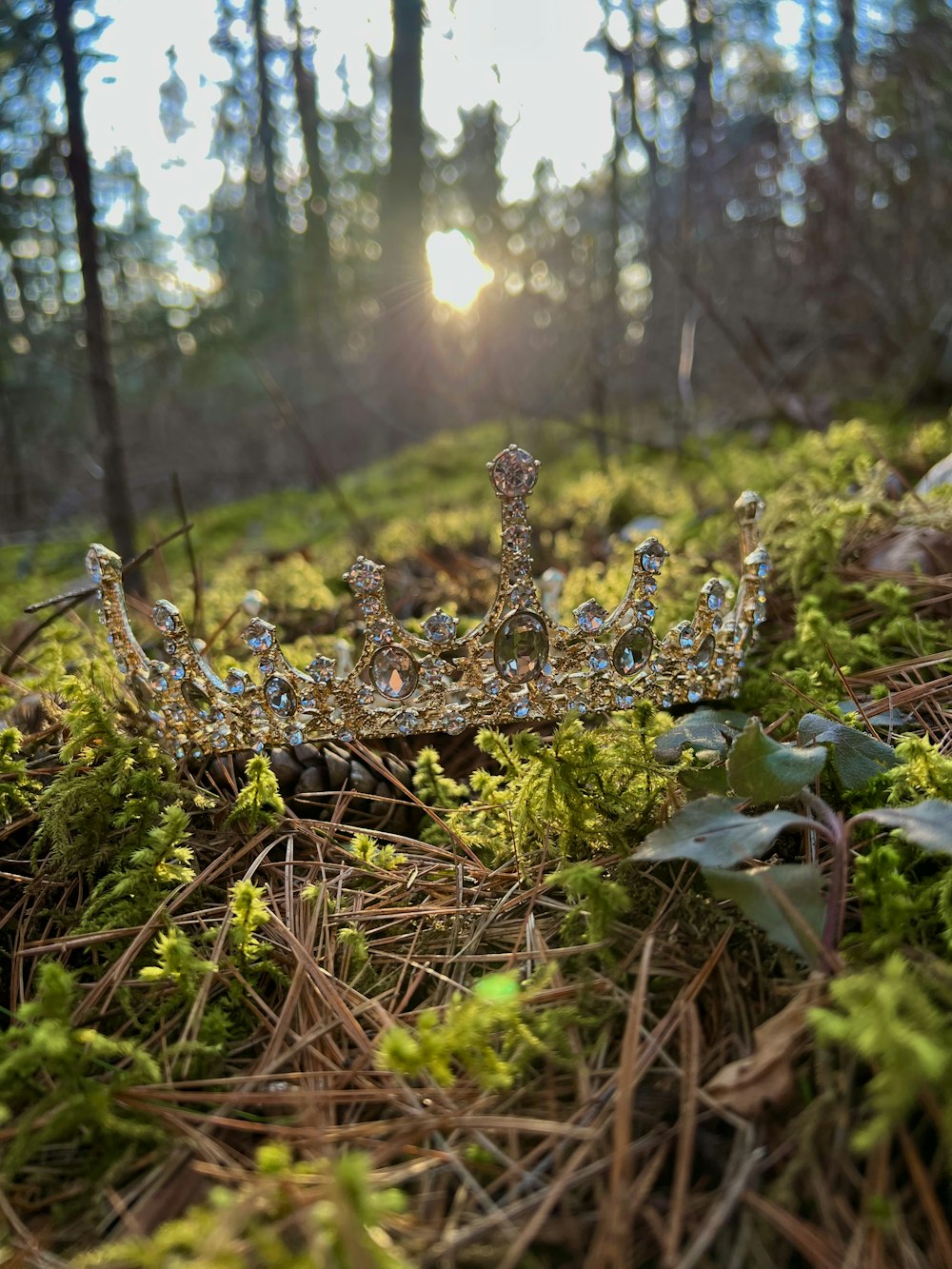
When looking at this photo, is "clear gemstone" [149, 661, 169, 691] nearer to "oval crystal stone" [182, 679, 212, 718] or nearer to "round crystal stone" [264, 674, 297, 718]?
"oval crystal stone" [182, 679, 212, 718]

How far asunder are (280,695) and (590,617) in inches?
26.8

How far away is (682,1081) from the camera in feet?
3.00

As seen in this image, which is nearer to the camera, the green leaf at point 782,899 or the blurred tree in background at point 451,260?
the green leaf at point 782,899

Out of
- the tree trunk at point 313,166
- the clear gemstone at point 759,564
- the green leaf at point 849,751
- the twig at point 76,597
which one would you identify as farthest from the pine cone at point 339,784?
the tree trunk at point 313,166

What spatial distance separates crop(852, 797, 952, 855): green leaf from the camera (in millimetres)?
965

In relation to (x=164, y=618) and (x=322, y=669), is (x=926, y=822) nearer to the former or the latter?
(x=322, y=669)

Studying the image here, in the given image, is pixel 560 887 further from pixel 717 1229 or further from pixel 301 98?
pixel 301 98

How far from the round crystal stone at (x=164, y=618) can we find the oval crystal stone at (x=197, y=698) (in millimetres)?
117

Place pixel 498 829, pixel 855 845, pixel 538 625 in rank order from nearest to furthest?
pixel 855 845 < pixel 498 829 < pixel 538 625

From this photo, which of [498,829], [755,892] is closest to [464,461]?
[498,829]

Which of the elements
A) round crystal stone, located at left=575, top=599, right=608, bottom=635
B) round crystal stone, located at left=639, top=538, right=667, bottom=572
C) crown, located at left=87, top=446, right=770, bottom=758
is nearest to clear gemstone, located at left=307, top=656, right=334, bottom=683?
crown, located at left=87, top=446, right=770, bottom=758

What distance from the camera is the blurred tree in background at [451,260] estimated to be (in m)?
4.45

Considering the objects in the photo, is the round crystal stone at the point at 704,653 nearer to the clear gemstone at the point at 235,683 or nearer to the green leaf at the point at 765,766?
the green leaf at the point at 765,766

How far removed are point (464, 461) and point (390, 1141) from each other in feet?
20.6
